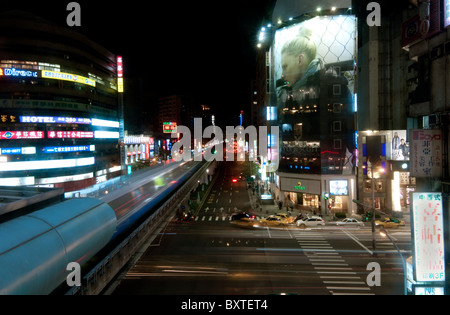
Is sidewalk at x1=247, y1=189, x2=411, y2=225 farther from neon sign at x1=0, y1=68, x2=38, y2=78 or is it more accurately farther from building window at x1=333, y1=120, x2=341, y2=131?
neon sign at x1=0, y1=68, x2=38, y2=78

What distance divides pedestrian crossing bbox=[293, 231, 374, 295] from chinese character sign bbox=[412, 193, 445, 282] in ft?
16.9

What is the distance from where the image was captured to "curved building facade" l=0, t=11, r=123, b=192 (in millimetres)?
46500

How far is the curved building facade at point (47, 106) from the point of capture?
46.5 meters

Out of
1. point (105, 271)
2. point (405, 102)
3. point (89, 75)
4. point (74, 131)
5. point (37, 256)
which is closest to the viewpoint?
point (37, 256)

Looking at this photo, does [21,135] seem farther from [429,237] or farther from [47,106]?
[429,237]

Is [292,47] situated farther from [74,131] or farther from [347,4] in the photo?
[74,131]

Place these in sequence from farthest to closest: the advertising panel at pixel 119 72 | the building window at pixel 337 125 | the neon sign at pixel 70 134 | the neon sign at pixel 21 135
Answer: the advertising panel at pixel 119 72, the neon sign at pixel 70 134, the neon sign at pixel 21 135, the building window at pixel 337 125

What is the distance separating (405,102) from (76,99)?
51.3 meters

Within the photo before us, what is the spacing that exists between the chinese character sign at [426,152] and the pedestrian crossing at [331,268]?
7.70 metres

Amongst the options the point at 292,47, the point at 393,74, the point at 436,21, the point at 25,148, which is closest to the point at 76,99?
the point at 25,148

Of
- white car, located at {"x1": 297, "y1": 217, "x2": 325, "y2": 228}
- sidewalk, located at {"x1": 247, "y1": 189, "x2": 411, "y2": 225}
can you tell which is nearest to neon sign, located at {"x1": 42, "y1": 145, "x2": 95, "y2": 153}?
sidewalk, located at {"x1": 247, "y1": 189, "x2": 411, "y2": 225}

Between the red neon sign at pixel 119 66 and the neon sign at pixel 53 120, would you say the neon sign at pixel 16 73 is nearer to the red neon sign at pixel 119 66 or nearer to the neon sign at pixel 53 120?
the neon sign at pixel 53 120

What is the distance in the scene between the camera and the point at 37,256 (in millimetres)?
8461

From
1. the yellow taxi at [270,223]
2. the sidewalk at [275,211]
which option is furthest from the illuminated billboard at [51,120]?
the yellow taxi at [270,223]
